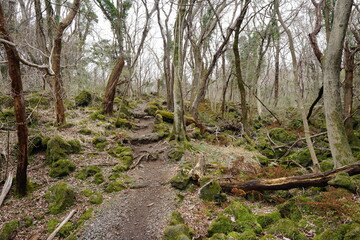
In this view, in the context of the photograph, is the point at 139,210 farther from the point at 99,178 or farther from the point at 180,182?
the point at 99,178

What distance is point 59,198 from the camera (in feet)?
15.6

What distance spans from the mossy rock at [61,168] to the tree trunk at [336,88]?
7151mm

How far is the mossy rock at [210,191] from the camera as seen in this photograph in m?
4.68

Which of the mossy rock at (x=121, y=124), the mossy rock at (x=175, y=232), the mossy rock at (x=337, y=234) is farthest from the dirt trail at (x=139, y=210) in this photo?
the mossy rock at (x=121, y=124)

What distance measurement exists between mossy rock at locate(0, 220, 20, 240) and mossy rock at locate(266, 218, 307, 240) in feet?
15.3

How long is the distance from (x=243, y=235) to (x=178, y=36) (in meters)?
7.87

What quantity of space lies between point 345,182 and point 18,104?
7109 millimetres

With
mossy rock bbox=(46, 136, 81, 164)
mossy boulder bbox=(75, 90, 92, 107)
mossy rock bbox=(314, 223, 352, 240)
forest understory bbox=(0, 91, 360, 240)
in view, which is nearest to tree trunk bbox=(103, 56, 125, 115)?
mossy boulder bbox=(75, 90, 92, 107)

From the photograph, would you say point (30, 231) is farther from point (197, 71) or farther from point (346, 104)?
point (197, 71)

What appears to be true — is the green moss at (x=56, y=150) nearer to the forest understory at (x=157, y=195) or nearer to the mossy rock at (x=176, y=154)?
the forest understory at (x=157, y=195)

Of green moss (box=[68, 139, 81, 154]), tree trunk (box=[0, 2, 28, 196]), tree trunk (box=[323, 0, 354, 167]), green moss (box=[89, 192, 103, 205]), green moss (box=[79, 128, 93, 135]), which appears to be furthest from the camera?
green moss (box=[79, 128, 93, 135])

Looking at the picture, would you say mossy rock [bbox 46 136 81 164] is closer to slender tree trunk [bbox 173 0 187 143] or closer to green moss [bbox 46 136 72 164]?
green moss [bbox 46 136 72 164]

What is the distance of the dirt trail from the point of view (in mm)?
3811

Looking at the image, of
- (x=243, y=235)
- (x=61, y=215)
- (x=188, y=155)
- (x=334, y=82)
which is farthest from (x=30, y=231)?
(x=334, y=82)
